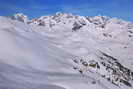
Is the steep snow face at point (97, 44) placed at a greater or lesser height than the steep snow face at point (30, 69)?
greater

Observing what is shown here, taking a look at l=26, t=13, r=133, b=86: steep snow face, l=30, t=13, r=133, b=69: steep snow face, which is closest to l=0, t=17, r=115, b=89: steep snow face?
l=26, t=13, r=133, b=86: steep snow face

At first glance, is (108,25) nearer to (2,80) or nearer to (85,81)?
(85,81)

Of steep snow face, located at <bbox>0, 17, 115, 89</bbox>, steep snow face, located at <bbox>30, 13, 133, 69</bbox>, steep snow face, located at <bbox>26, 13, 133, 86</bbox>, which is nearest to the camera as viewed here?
steep snow face, located at <bbox>0, 17, 115, 89</bbox>

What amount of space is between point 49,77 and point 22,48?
9.80 feet

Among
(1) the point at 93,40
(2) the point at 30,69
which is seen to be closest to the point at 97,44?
(1) the point at 93,40

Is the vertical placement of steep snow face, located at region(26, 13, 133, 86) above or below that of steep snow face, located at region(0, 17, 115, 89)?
above

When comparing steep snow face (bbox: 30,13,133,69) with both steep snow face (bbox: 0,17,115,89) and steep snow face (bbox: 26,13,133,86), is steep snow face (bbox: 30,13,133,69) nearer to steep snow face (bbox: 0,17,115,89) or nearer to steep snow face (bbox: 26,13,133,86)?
steep snow face (bbox: 26,13,133,86)

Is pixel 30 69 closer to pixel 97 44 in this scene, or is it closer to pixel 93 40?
pixel 97 44

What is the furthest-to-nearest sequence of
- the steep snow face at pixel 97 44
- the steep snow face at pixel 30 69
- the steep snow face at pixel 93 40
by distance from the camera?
the steep snow face at pixel 93 40 < the steep snow face at pixel 97 44 < the steep snow face at pixel 30 69

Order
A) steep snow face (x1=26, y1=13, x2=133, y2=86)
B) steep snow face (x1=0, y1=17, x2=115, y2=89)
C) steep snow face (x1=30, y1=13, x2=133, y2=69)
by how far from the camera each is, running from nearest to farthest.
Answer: steep snow face (x1=0, y1=17, x2=115, y2=89) → steep snow face (x1=26, y1=13, x2=133, y2=86) → steep snow face (x1=30, y1=13, x2=133, y2=69)

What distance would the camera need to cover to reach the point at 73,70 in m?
11.2

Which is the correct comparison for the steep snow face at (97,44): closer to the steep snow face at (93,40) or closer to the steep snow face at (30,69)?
the steep snow face at (93,40)

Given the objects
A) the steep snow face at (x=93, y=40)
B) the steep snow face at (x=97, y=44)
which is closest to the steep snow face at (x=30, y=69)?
the steep snow face at (x=97, y=44)

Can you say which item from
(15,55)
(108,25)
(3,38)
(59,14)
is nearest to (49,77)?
(15,55)
